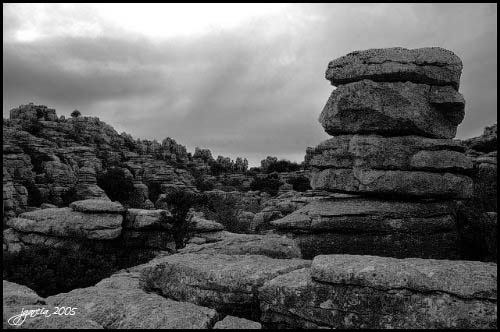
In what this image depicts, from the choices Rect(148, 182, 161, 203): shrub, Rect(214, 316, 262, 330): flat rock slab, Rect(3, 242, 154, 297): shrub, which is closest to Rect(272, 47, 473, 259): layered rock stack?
Rect(214, 316, 262, 330): flat rock slab

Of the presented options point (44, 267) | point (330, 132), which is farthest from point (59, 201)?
point (330, 132)

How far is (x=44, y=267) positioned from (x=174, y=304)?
13.9 m

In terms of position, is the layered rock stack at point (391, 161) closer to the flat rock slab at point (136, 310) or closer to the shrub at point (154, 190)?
the flat rock slab at point (136, 310)

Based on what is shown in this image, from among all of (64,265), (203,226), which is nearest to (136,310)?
(64,265)

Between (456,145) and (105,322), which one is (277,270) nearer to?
(105,322)

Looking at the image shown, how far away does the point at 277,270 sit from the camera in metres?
9.88

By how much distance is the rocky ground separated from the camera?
767 cm

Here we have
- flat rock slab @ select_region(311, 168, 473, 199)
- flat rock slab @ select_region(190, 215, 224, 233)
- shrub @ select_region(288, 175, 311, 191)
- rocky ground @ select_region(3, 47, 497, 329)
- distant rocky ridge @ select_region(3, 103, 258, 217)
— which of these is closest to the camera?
rocky ground @ select_region(3, 47, 497, 329)

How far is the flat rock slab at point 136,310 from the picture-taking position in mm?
7867

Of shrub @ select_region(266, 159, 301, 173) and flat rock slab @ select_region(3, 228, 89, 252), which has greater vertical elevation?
shrub @ select_region(266, 159, 301, 173)

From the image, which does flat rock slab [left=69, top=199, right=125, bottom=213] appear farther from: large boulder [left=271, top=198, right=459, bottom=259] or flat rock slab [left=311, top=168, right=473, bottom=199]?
flat rock slab [left=311, top=168, right=473, bottom=199]

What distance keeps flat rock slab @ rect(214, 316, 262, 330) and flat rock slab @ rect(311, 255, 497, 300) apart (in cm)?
175

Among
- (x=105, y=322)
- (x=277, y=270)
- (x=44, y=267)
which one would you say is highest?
A: (x=277, y=270)

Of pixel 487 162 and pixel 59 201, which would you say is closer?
pixel 487 162
